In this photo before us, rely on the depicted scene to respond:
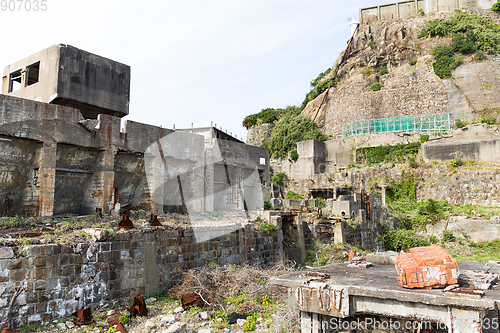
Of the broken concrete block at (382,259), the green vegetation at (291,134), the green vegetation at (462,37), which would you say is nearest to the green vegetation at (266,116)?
the green vegetation at (291,134)

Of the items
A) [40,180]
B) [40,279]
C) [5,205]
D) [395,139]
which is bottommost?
[40,279]

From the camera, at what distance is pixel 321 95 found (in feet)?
127

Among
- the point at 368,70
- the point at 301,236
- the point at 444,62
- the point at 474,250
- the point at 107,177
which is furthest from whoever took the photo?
the point at 368,70

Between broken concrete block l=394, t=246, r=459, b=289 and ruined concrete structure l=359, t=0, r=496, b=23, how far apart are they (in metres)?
42.0

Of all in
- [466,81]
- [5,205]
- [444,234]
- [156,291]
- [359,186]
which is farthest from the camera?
[466,81]

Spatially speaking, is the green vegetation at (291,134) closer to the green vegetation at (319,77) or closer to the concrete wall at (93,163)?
the green vegetation at (319,77)

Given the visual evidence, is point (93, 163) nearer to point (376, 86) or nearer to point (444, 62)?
point (376, 86)

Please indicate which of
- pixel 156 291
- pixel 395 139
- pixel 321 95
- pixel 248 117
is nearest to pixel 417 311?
pixel 156 291

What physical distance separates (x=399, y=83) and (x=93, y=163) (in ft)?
104

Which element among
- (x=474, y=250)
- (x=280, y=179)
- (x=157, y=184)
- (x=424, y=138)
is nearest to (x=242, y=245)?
(x=157, y=184)

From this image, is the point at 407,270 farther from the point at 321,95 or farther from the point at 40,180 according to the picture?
the point at 321,95

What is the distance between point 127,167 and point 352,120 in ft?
90.2

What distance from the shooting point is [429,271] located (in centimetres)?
468

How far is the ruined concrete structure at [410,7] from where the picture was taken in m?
37.3
